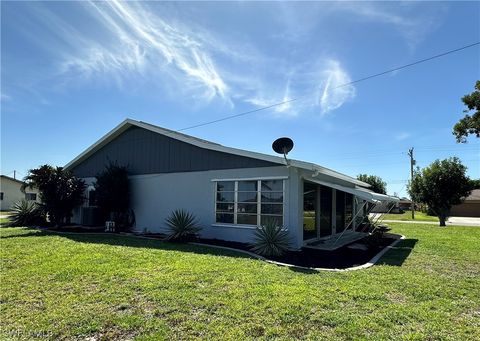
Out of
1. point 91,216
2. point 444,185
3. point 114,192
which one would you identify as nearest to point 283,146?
point 114,192

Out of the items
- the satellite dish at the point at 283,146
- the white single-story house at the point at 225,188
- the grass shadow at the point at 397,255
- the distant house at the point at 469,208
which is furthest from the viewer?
the distant house at the point at 469,208

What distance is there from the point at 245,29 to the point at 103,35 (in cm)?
491

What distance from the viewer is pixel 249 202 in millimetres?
12445

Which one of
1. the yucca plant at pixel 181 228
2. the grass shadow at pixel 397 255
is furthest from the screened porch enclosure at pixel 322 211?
the yucca plant at pixel 181 228

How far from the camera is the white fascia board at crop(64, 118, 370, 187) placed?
11.2 m

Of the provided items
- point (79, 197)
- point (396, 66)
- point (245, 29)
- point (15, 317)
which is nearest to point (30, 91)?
point (79, 197)

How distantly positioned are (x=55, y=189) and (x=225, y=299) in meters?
14.4

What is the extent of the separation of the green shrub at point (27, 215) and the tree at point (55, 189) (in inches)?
54.2

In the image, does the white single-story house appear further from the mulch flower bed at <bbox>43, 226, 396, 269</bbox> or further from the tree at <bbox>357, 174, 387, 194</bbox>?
the tree at <bbox>357, 174, 387, 194</bbox>

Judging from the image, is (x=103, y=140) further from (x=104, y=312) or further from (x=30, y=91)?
(x=104, y=312)

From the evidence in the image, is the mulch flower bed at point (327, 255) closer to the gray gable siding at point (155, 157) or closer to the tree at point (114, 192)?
the gray gable siding at point (155, 157)

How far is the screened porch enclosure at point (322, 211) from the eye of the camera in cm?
1241

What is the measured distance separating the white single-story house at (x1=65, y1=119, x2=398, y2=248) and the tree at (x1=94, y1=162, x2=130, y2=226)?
440 mm

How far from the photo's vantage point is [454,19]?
10.6 metres
